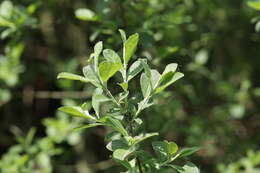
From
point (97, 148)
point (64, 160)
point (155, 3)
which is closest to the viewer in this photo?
point (155, 3)

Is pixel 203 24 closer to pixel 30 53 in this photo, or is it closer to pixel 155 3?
pixel 155 3

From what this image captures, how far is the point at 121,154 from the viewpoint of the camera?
91 cm

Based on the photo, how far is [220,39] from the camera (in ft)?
7.99

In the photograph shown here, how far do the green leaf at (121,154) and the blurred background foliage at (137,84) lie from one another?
488 millimetres

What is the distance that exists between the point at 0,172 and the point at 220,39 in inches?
50.5

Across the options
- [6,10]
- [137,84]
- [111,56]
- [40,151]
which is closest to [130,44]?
[111,56]

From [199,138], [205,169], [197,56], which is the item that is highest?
[197,56]

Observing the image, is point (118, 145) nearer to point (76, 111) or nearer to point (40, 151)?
point (76, 111)

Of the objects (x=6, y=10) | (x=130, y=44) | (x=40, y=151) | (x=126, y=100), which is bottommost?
(x=40, y=151)

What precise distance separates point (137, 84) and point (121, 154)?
55cm

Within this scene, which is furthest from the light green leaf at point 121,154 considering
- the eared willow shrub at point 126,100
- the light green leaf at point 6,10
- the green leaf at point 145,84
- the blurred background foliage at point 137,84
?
the light green leaf at point 6,10

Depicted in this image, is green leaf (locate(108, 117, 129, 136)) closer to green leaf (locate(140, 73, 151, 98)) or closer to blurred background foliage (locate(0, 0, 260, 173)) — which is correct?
green leaf (locate(140, 73, 151, 98))

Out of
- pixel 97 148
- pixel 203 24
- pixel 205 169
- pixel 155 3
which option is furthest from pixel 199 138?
pixel 97 148

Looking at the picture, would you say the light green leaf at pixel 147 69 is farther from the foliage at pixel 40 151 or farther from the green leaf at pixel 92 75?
the foliage at pixel 40 151
